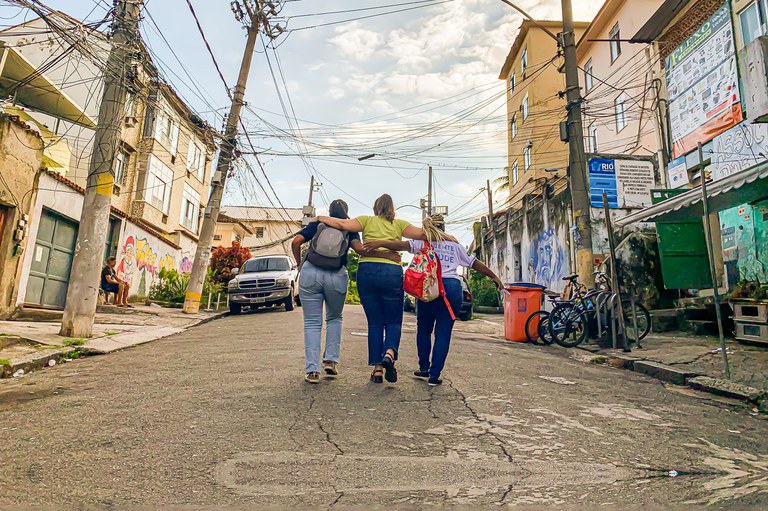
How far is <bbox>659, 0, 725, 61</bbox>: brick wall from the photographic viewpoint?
13.8 m

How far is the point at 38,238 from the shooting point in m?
11.6

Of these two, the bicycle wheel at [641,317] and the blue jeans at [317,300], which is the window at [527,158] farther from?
the blue jeans at [317,300]

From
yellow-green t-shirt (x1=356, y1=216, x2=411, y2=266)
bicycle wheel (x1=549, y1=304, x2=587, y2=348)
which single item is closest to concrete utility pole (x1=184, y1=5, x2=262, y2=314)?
bicycle wheel (x1=549, y1=304, x2=587, y2=348)

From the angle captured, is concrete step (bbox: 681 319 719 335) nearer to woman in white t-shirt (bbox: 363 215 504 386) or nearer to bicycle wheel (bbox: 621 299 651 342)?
bicycle wheel (bbox: 621 299 651 342)

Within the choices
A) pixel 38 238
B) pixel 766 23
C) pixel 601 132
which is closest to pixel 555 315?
pixel 766 23

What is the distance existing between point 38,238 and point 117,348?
19.1 feet

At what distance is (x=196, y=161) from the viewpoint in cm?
3061

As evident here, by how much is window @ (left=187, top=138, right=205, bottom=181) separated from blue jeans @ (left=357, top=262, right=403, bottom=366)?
25.7 metres

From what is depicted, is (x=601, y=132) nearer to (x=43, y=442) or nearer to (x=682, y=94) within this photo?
(x=682, y=94)

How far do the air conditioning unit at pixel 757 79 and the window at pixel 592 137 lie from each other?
16303 millimetres

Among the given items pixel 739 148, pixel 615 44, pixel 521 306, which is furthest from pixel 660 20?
pixel 521 306

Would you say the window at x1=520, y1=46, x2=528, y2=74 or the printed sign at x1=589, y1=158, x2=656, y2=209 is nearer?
the printed sign at x1=589, y1=158, x2=656, y2=209

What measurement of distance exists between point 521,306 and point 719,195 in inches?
166

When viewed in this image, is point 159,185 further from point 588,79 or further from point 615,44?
point 615,44
